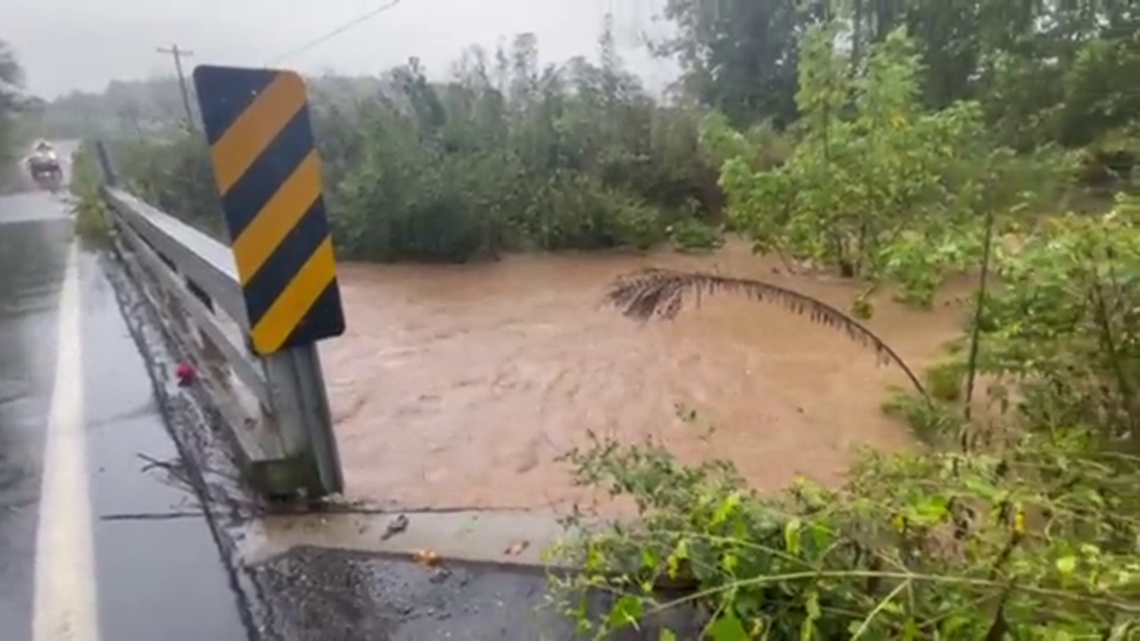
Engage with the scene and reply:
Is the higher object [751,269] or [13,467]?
[13,467]

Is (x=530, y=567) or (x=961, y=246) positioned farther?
(x=961, y=246)

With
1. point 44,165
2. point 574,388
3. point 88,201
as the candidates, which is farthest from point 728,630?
point 44,165

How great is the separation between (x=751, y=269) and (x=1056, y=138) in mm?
3771

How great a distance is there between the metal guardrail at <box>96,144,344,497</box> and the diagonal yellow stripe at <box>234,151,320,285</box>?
0.15 m

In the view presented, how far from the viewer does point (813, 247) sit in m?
8.30

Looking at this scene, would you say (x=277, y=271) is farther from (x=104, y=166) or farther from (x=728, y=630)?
(x=104, y=166)

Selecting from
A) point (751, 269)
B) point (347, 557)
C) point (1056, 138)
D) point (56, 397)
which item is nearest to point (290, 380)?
point (347, 557)

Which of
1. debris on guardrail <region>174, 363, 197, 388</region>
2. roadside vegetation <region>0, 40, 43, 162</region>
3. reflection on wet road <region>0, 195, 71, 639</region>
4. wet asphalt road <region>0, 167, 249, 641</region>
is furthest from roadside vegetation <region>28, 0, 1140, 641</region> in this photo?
roadside vegetation <region>0, 40, 43, 162</region>

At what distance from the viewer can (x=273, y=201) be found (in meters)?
2.57

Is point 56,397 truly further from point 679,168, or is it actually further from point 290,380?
point 679,168

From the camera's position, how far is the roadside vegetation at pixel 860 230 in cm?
168

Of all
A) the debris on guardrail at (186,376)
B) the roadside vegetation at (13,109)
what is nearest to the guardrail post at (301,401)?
the debris on guardrail at (186,376)

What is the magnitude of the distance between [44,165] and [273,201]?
23.7 metres

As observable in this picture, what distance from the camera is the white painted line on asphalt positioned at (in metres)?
2.28
